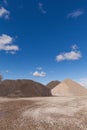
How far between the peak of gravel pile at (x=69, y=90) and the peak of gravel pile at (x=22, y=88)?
618 centimetres

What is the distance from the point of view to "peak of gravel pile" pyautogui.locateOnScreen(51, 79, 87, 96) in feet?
182

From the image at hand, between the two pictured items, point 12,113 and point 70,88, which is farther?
point 70,88

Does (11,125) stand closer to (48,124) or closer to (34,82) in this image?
(48,124)

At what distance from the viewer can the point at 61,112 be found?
1869 cm

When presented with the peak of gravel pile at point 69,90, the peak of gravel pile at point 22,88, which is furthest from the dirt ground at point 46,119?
the peak of gravel pile at point 69,90

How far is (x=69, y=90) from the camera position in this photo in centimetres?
5762

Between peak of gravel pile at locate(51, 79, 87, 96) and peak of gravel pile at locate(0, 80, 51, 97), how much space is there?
618 centimetres

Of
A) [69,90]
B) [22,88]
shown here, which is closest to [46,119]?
[22,88]

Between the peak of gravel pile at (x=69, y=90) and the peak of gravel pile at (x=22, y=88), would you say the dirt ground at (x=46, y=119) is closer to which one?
the peak of gravel pile at (x=22, y=88)

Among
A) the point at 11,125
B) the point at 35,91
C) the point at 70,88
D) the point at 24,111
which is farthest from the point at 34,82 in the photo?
the point at 11,125

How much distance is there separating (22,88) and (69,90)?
15.5 m

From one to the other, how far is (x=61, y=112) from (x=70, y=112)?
2.75 ft

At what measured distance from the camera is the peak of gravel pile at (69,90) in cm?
5552

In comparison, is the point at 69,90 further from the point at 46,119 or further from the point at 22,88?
the point at 46,119
